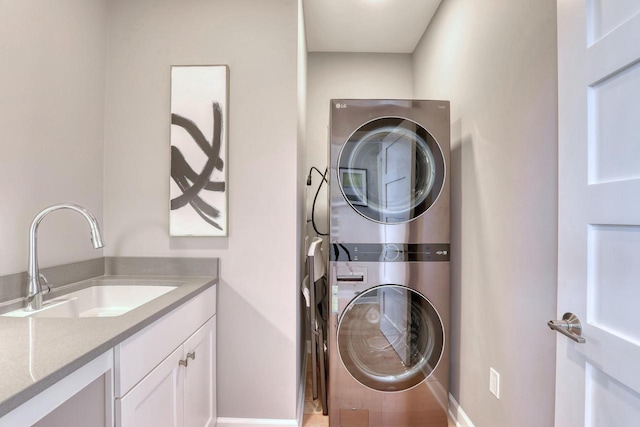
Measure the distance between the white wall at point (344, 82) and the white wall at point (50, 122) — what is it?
1533 mm

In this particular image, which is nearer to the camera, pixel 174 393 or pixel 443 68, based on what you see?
pixel 174 393

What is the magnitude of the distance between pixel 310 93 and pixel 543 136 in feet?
6.52

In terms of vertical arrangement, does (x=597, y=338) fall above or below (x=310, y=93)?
below

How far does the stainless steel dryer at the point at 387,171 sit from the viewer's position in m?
1.68

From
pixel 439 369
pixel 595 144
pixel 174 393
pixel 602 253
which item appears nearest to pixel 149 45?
pixel 174 393

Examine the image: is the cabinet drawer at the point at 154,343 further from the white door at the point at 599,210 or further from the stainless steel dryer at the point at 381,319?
the white door at the point at 599,210

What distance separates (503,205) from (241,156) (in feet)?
4.31

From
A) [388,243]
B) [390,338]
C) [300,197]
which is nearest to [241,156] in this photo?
[300,197]

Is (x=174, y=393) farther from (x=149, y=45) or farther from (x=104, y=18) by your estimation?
(x=104, y=18)

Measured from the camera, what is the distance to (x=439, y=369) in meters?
1.70

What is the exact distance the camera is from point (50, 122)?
1389mm

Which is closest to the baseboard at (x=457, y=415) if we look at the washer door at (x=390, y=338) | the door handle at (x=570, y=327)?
the washer door at (x=390, y=338)

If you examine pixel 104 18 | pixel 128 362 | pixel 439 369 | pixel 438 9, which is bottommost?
pixel 439 369

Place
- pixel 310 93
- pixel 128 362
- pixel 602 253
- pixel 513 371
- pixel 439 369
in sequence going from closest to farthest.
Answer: pixel 602 253 < pixel 128 362 < pixel 513 371 < pixel 439 369 < pixel 310 93
